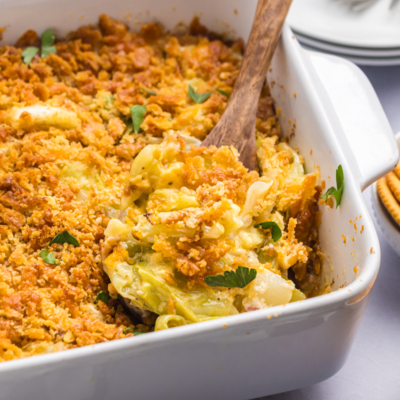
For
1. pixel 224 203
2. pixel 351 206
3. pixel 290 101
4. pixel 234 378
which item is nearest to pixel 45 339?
pixel 234 378

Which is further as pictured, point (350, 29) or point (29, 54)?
point (350, 29)

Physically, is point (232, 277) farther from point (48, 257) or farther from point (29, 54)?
point (29, 54)

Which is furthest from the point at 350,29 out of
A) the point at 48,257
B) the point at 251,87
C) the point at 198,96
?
the point at 48,257

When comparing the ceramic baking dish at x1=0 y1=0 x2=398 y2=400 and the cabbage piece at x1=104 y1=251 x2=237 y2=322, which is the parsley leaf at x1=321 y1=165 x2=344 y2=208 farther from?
the cabbage piece at x1=104 y1=251 x2=237 y2=322

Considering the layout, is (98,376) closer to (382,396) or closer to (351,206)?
(351,206)

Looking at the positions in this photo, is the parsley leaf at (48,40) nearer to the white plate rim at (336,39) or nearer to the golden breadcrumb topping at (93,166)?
the golden breadcrumb topping at (93,166)

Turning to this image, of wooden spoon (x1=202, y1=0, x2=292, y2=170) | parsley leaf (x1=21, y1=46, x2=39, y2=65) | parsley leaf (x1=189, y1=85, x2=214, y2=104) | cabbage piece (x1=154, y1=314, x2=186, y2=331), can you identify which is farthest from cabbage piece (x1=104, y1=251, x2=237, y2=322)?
parsley leaf (x1=21, y1=46, x2=39, y2=65)
